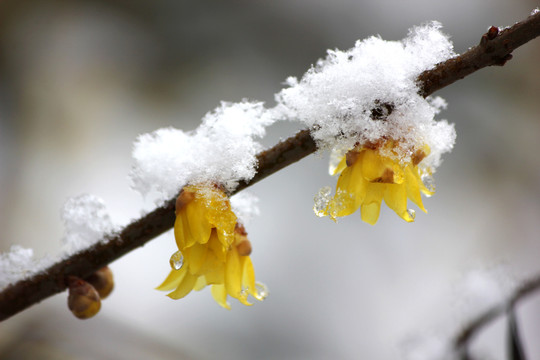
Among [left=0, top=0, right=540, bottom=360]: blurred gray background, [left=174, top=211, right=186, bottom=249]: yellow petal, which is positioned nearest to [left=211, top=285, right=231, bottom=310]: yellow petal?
[left=174, top=211, right=186, bottom=249]: yellow petal

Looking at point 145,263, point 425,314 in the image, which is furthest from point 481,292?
point 145,263

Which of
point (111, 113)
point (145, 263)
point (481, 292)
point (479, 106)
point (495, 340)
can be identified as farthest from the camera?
point (479, 106)

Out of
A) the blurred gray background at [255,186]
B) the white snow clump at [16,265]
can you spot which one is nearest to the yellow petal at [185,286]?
the white snow clump at [16,265]

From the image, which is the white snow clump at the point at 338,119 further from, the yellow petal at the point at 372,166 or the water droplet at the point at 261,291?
the water droplet at the point at 261,291

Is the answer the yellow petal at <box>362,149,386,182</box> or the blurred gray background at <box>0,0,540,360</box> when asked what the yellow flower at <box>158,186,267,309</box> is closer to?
the yellow petal at <box>362,149,386,182</box>

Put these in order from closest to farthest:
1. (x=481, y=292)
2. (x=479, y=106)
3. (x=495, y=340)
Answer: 1. (x=481, y=292)
2. (x=495, y=340)
3. (x=479, y=106)

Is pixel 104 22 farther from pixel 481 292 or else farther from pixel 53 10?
pixel 481 292
